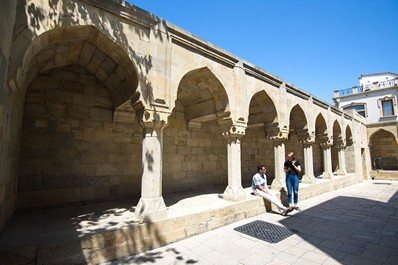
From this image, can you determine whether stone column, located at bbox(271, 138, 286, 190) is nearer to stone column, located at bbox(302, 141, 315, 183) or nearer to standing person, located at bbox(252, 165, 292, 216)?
standing person, located at bbox(252, 165, 292, 216)

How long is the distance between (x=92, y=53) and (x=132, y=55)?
1.12 metres

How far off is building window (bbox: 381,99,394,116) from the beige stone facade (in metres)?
18.6

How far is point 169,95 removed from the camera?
4266 millimetres

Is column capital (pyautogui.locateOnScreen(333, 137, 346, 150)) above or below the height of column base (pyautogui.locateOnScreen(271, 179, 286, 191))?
above

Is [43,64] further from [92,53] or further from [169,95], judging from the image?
[169,95]

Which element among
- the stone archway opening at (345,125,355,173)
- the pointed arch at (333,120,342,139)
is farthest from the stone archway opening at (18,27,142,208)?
the stone archway opening at (345,125,355,173)

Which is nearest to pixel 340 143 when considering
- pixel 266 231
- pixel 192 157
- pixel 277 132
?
pixel 277 132

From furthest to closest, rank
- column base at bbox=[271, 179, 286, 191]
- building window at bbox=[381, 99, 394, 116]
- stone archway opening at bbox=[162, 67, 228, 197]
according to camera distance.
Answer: building window at bbox=[381, 99, 394, 116] → column base at bbox=[271, 179, 286, 191] → stone archway opening at bbox=[162, 67, 228, 197]

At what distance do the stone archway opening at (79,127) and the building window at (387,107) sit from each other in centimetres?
Answer: 2368

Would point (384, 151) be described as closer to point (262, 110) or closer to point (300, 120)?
point (300, 120)

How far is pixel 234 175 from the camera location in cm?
544

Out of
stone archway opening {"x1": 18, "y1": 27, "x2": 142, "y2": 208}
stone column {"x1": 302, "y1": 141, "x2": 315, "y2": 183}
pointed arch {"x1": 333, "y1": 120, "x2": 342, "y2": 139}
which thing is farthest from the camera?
pointed arch {"x1": 333, "y1": 120, "x2": 342, "y2": 139}

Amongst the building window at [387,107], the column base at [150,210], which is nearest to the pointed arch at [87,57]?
the column base at [150,210]

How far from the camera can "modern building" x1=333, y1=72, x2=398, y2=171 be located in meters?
16.8
